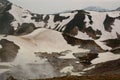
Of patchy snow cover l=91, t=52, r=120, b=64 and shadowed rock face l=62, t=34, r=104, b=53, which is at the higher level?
patchy snow cover l=91, t=52, r=120, b=64

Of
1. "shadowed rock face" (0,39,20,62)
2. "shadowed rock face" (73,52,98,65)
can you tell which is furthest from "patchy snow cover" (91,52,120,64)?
"shadowed rock face" (0,39,20,62)

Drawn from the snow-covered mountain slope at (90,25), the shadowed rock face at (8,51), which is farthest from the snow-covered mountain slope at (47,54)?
the snow-covered mountain slope at (90,25)

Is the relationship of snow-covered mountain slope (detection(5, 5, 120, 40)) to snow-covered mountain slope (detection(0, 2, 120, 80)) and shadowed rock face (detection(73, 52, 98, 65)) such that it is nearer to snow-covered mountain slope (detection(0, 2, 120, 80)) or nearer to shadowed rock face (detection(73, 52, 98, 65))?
snow-covered mountain slope (detection(0, 2, 120, 80))

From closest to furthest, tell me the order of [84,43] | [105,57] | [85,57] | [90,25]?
[105,57] < [85,57] < [84,43] < [90,25]

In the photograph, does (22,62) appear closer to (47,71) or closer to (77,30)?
(47,71)

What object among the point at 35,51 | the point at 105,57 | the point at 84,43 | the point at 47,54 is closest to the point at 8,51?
the point at 35,51

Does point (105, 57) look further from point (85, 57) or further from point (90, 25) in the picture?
point (90, 25)

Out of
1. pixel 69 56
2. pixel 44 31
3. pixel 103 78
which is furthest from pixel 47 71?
pixel 44 31

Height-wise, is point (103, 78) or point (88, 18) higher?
point (103, 78)
